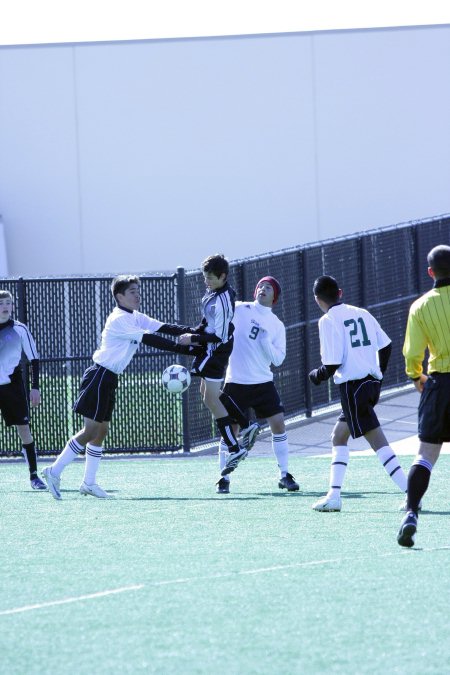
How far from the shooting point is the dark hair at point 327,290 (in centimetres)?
947

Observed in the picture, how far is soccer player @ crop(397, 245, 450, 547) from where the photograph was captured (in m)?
7.77

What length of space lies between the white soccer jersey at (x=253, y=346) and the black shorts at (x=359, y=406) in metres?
2.04

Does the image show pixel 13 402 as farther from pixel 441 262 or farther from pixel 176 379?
pixel 441 262

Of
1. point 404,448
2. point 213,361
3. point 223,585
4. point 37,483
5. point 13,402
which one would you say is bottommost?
point 404,448

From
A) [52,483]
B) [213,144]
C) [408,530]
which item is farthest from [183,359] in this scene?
[213,144]

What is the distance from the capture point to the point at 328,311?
31.2 feet

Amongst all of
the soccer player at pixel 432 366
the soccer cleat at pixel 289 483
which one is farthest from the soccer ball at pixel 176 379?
the soccer player at pixel 432 366

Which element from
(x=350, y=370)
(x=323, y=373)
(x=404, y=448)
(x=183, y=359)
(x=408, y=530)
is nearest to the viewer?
(x=408, y=530)

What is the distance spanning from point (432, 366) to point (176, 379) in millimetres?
4319

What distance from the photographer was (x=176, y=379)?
38.9ft

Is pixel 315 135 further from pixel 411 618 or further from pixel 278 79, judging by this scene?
pixel 411 618

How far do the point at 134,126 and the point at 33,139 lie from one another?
266cm

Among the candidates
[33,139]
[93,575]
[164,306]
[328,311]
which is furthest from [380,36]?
[93,575]

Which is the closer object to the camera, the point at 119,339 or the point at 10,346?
the point at 119,339
